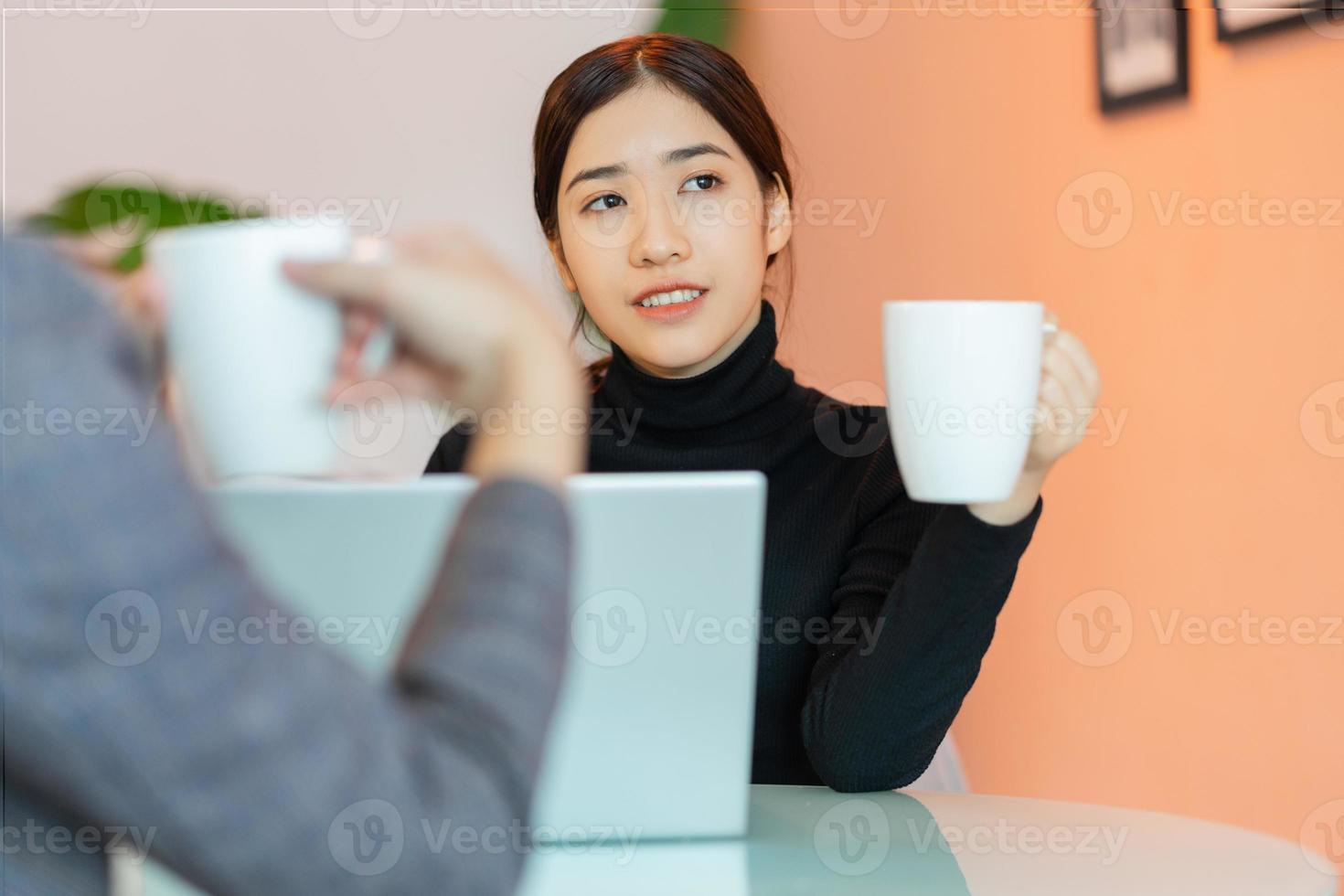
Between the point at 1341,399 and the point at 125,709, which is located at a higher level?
the point at 125,709

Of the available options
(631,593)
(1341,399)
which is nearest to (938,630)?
(631,593)

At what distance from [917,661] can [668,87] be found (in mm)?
756

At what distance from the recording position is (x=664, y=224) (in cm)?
153

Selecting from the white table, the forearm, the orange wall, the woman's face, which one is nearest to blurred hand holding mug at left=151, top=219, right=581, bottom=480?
the white table

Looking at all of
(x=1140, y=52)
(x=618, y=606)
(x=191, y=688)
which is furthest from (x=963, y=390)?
(x=1140, y=52)

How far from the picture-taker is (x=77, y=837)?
0.53 m

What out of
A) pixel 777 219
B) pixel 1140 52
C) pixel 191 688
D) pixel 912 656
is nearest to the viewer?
pixel 191 688

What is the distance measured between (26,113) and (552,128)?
2.34m

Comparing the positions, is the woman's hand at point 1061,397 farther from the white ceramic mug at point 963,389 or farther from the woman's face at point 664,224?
the woman's face at point 664,224

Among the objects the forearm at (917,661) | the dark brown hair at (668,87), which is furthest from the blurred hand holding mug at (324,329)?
the dark brown hair at (668,87)

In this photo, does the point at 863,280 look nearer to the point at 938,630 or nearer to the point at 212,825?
the point at 938,630

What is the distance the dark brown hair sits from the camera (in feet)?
5.22

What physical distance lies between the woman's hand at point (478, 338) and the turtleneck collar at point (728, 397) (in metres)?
1.03

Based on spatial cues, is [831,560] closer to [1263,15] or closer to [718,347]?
[718,347]
